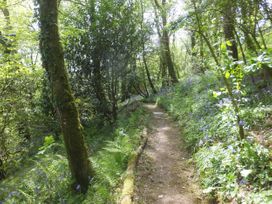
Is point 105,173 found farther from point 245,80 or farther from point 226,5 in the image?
point 245,80

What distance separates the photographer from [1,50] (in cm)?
1071

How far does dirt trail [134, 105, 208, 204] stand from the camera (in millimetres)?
4504

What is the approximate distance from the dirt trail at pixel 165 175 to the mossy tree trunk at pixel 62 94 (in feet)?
4.16

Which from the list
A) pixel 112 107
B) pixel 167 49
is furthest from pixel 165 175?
pixel 167 49

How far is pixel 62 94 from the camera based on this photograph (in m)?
4.87

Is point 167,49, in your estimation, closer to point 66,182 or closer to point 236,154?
point 66,182

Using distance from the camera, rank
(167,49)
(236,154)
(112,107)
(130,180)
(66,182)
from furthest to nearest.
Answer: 1. (167,49)
2. (112,107)
3. (66,182)
4. (130,180)
5. (236,154)

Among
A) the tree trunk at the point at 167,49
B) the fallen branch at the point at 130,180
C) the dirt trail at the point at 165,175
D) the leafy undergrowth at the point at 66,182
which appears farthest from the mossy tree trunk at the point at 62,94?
the tree trunk at the point at 167,49

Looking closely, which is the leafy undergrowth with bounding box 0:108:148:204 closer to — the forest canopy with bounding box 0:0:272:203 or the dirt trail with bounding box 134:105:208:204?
the forest canopy with bounding box 0:0:272:203

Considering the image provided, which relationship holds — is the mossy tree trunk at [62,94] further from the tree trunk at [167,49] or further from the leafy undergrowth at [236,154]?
the tree trunk at [167,49]

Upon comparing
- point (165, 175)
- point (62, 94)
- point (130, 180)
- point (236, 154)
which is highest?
point (62, 94)

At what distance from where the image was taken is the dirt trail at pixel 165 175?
4.50m

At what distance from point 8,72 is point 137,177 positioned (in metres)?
7.29

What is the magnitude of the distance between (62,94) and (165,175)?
2883 mm
